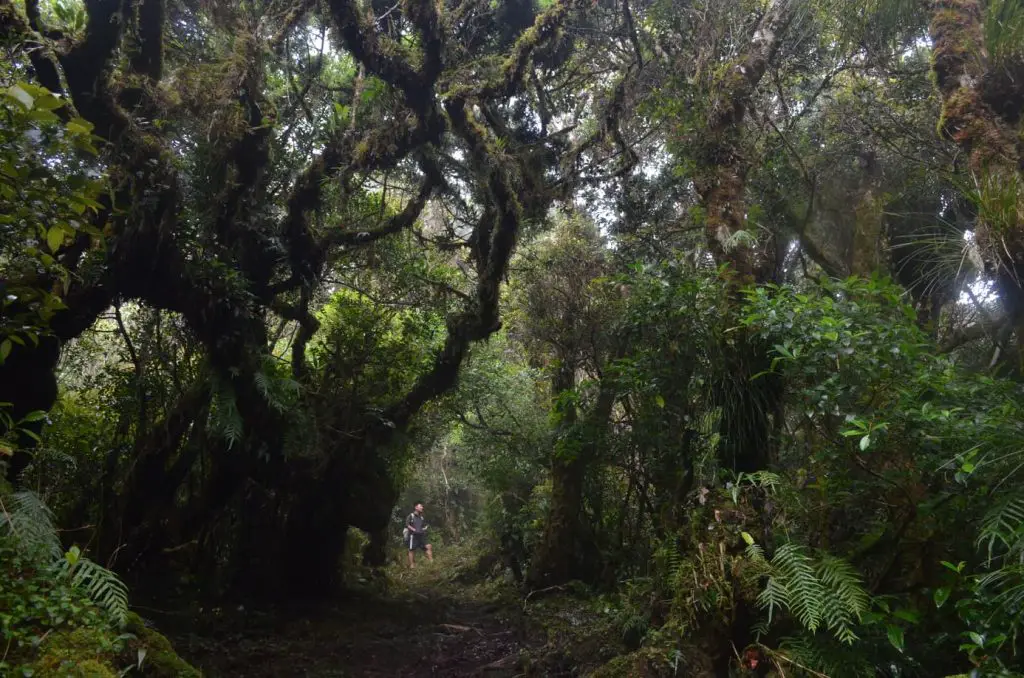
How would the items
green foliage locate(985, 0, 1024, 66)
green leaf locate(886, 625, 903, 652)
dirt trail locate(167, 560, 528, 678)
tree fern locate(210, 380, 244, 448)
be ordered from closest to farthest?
green leaf locate(886, 625, 903, 652) < green foliage locate(985, 0, 1024, 66) < dirt trail locate(167, 560, 528, 678) < tree fern locate(210, 380, 244, 448)

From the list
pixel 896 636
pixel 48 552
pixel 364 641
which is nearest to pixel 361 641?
pixel 364 641

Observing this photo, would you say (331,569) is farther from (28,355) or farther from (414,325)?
(28,355)

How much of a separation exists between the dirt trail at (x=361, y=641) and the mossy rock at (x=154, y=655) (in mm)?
3111

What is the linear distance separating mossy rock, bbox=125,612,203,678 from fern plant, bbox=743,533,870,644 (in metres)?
2.87

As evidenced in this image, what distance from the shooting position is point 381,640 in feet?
24.6

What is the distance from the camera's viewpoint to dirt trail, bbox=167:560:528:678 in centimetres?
610

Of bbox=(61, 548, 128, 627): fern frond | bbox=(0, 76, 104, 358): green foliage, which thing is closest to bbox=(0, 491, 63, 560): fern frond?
bbox=(61, 548, 128, 627): fern frond

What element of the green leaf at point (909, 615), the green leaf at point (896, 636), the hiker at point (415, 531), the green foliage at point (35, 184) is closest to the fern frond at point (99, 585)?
the green foliage at point (35, 184)

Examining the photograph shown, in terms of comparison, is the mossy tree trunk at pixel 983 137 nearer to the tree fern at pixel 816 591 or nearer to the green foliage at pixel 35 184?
the tree fern at pixel 816 591

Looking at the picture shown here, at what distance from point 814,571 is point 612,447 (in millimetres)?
4903

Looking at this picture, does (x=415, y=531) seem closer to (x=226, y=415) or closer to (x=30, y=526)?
(x=226, y=415)

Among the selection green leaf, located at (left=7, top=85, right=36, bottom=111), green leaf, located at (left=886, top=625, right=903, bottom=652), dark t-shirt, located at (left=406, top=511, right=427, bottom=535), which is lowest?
green leaf, located at (left=886, top=625, right=903, bottom=652)

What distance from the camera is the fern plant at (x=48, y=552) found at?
2.72 metres

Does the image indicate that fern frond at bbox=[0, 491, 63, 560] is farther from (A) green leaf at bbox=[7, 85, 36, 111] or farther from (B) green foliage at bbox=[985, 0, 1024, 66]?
(B) green foliage at bbox=[985, 0, 1024, 66]
